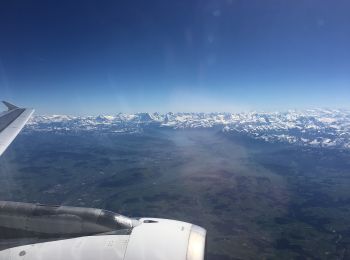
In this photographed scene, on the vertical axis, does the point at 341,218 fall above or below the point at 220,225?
above

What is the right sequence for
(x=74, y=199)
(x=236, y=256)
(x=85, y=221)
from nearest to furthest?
(x=85, y=221), (x=236, y=256), (x=74, y=199)

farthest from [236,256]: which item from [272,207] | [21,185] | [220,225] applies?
[21,185]

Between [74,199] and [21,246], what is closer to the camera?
[21,246]

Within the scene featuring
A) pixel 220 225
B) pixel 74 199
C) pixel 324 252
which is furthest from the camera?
pixel 74 199

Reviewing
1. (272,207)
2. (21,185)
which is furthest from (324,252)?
(21,185)

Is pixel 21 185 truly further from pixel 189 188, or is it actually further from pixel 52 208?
pixel 52 208

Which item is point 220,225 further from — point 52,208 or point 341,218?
point 52,208
